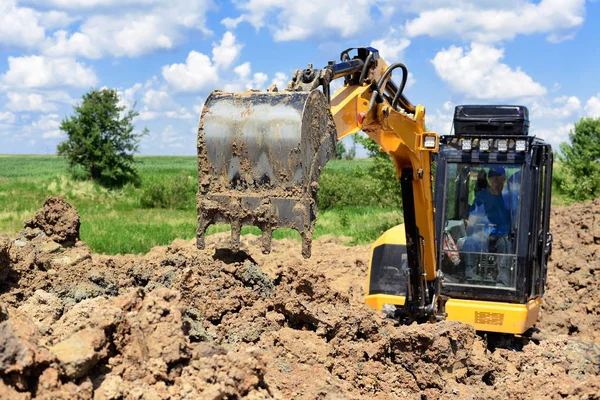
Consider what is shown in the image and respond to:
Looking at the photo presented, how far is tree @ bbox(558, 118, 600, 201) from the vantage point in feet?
103

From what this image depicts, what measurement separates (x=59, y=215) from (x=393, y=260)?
4.06m

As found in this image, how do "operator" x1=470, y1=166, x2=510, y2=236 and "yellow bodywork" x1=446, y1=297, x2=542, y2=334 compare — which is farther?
"operator" x1=470, y1=166, x2=510, y2=236

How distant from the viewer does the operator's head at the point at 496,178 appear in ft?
24.5

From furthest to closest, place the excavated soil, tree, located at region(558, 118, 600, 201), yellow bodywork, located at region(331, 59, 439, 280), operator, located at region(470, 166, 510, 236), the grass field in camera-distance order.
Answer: tree, located at region(558, 118, 600, 201) → the grass field → operator, located at region(470, 166, 510, 236) → yellow bodywork, located at region(331, 59, 439, 280) → the excavated soil

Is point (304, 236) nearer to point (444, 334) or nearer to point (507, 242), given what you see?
point (444, 334)

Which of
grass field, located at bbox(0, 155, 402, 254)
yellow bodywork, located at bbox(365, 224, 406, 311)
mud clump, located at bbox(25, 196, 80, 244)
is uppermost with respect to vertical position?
mud clump, located at bbox(25, 196, 80, 244)

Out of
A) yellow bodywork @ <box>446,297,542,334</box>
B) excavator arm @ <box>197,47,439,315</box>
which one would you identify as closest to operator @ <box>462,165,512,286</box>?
yellow bodywork @ <box>446,297,542,334</box>

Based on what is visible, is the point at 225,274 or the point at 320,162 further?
the point at 225,274

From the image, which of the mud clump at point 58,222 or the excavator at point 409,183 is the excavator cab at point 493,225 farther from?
the mud clump at point 58,222

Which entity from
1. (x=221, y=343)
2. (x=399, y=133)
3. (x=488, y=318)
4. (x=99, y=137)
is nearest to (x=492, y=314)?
(x=488, y=318)

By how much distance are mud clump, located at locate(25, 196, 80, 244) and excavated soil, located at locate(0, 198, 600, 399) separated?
0.05m

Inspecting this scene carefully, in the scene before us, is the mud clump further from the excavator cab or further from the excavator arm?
the excavator cab

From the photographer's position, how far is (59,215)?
8250 millimetres

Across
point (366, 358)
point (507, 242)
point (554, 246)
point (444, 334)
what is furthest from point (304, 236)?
point (554, 246)
